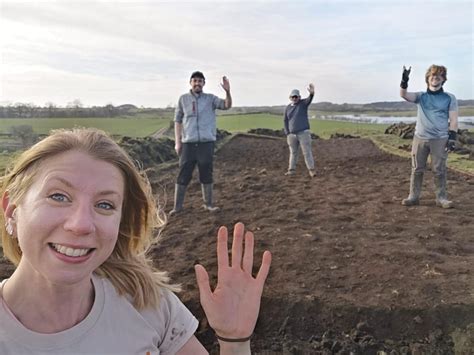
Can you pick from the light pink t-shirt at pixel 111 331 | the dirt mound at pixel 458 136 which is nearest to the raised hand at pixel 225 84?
the light pink t-shirt at pixel 111 331

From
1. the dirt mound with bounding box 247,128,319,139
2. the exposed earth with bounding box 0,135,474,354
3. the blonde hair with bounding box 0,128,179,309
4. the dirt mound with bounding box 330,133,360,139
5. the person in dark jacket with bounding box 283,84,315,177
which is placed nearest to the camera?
the blonde hair with bounding box 0,128,179,309

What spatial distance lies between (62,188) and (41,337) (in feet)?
1.21

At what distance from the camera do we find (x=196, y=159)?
5.65 meters

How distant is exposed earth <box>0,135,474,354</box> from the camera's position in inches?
119

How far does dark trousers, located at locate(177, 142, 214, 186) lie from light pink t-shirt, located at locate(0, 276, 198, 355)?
13.4ft

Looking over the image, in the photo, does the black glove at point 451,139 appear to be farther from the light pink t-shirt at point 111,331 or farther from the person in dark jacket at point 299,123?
the light pink t-shirt at point 111,331

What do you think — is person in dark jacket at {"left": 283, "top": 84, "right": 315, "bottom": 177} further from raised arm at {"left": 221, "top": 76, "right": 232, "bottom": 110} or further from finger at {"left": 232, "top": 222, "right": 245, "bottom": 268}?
finger at {"left": 232, "top": 222, "right": 245, "bottom": 268}

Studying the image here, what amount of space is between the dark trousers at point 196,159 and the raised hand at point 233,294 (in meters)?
4.17

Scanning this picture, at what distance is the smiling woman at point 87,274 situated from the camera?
124 centimetres

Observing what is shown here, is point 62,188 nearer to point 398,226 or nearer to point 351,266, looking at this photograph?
point 351,266

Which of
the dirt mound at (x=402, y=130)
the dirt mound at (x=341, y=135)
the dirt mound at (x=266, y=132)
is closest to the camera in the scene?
the dirt mound at (x=402, y=130)

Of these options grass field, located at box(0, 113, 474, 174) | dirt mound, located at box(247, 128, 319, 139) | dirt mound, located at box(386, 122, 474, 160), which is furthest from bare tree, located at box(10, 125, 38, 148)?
dirt mound, located at box(247, 128, 319, 139)

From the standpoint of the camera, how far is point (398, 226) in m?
5.07

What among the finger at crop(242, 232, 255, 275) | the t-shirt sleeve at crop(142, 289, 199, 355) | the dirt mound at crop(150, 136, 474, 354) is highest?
the finger at crop(242, 232, 255, 275)
